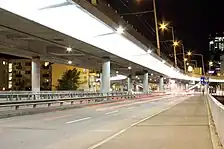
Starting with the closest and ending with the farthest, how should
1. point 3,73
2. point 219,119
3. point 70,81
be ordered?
point 219,119
point 70,81
point 3,73

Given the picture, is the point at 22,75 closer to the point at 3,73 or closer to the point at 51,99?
the point at 3,73

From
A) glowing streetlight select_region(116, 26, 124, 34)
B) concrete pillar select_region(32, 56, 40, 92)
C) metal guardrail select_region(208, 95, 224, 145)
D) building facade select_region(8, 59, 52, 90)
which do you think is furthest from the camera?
building facade select_region(8, 59, 52, 90)

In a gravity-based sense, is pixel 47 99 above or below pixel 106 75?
below

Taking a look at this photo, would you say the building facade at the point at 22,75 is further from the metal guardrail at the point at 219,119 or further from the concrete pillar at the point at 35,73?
the metal guardrail at the point at 219,119

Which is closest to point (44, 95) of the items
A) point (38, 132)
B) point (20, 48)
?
point (20, 48)

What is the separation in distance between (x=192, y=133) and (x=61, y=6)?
14.0m

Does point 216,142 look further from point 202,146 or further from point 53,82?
point 53,82

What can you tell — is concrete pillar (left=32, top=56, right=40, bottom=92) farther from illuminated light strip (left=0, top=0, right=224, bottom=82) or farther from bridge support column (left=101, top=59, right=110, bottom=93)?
illuminated light strip (left=0, top=0, right=224, bottom=82)

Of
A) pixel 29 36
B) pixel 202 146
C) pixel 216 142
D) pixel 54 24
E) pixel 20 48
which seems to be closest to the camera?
pixel 202 146

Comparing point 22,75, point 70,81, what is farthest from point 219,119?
point 22,75

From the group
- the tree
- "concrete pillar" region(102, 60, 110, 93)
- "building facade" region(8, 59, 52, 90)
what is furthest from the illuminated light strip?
"building facade" region(8, 59, 52, 90)

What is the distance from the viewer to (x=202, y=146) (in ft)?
40.6

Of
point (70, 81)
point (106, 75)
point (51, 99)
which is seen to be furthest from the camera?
point (70, 81)

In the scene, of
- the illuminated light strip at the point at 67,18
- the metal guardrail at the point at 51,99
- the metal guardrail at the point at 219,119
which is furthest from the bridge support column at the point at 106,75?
the metal guardrail at the point at 219,119
